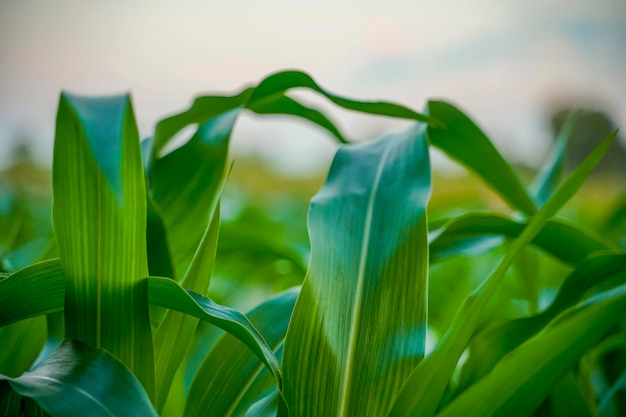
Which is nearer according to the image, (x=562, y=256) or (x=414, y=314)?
(x=414, y=314)

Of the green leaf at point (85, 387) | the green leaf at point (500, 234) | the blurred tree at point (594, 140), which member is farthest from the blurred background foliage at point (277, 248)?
the blurred tree at point (594, 140)

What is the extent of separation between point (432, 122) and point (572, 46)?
2.79 metres

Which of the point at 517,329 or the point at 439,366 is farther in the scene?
the point at 517,329

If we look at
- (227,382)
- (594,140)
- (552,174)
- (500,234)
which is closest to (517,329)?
(500,234)

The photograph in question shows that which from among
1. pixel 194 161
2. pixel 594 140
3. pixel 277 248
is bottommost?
pixel 594 140

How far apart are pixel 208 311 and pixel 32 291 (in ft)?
0.27

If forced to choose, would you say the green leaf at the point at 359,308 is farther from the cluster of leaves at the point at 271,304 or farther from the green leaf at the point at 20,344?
the green leaf at the point at 20,344

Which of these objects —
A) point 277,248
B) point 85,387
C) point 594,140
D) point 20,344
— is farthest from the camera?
point 594,140

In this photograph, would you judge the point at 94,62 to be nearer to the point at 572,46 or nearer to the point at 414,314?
the point at 572,46

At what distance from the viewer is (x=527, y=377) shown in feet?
0.87

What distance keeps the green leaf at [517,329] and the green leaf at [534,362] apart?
0.10 meters

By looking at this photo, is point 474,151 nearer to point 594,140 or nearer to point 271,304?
point 271,304

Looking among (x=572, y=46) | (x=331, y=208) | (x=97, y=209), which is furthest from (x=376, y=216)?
(x=572, y=46)

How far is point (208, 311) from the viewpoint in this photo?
0.24 meters
